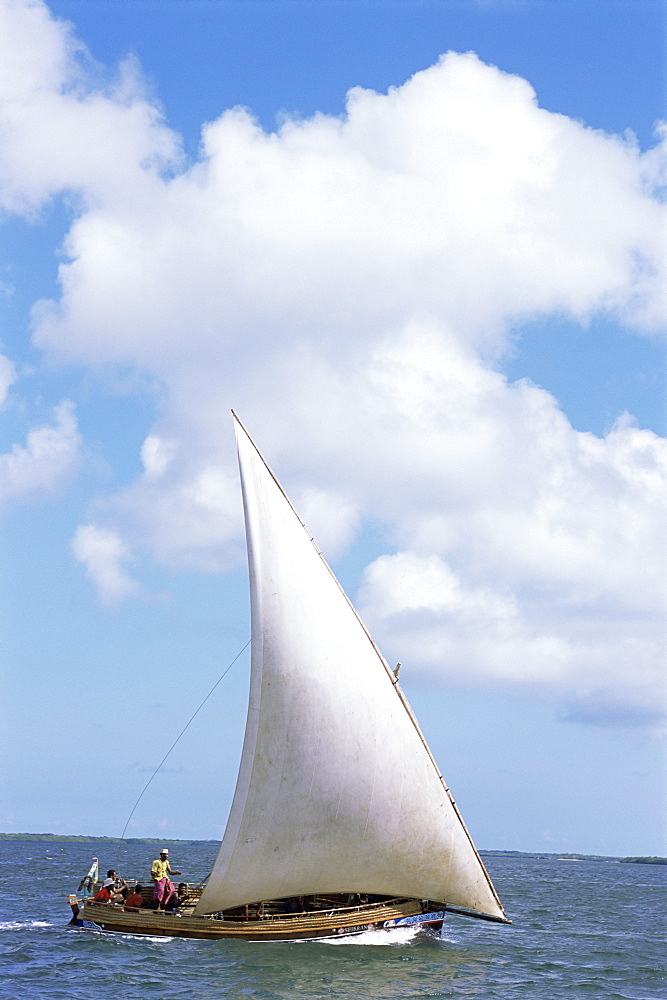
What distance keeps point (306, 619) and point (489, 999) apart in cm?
992

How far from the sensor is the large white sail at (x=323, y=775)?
2711 cm

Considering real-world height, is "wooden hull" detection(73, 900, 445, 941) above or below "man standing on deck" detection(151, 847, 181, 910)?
below

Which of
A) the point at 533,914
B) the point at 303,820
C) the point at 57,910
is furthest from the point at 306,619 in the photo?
the point at 533,914

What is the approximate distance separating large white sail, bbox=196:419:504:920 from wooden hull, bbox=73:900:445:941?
63 cm

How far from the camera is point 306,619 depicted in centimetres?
2748

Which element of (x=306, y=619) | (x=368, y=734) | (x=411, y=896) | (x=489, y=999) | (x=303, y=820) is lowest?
(x=489, y=999)

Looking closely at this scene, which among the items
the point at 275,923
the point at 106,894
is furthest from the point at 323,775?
the point at 106,894

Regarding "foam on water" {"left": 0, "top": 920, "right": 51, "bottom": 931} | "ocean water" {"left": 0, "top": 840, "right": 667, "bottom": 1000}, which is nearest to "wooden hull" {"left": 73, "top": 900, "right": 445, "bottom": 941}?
"ocean water" {"left": 0, "top": 840, "right": 667, "bottom": 1000}

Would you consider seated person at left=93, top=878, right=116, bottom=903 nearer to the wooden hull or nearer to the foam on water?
the wooden hull

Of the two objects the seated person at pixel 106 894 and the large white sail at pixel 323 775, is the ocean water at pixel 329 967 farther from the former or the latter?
the large white sail at pixel 323 775

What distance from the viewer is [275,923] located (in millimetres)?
27047

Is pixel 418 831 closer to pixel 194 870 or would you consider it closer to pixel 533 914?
pixel 533 914

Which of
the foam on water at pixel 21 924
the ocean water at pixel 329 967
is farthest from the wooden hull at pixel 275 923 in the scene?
the foam on water at pixel 21 924

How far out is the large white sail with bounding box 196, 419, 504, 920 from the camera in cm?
2711
